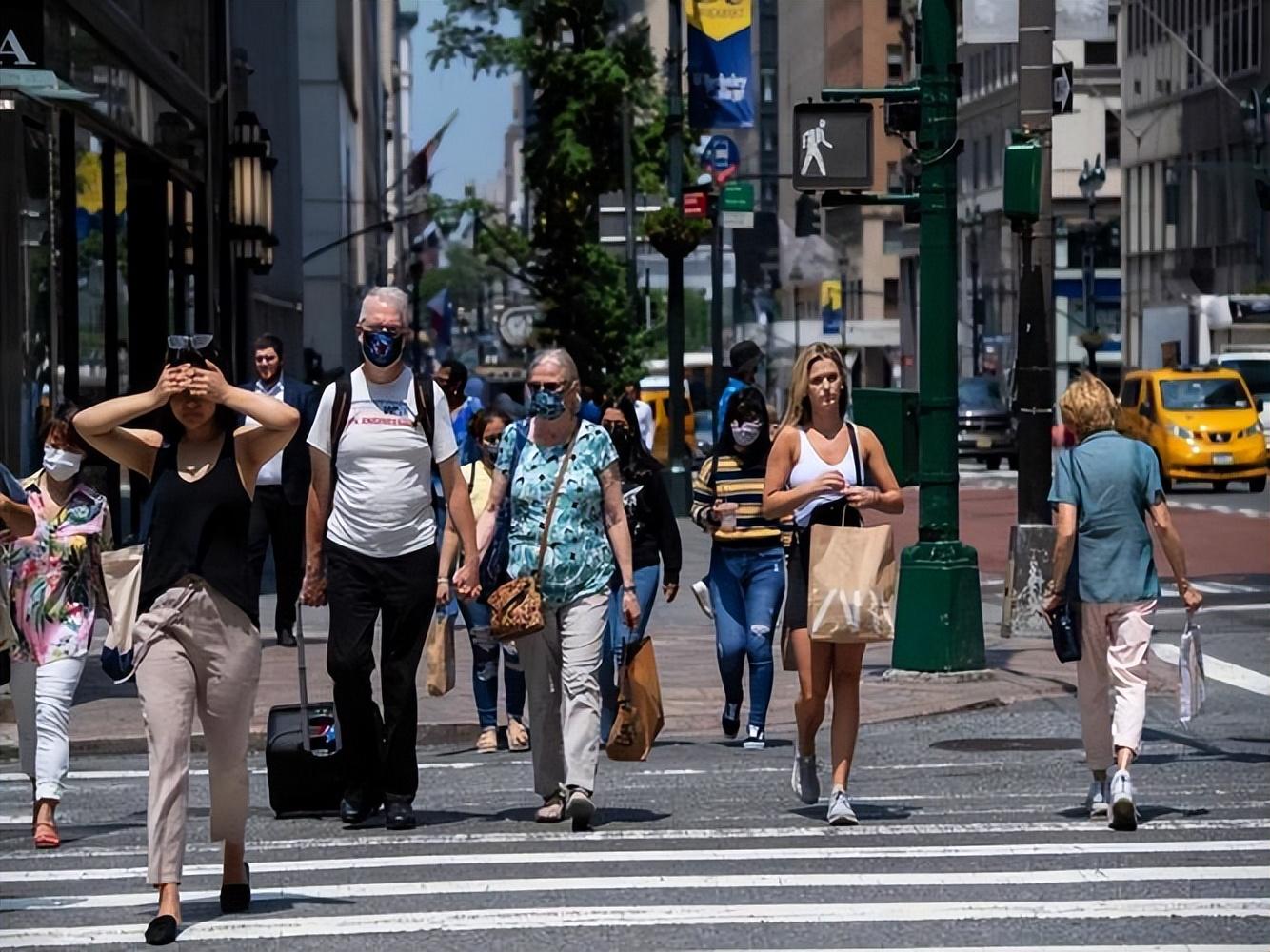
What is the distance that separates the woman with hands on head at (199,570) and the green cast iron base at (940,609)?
756 centimetres

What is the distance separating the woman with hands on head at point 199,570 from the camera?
7.98 metres

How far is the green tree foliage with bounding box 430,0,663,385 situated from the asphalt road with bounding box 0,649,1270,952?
2960cm

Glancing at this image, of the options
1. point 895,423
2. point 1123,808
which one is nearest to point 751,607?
point 895,423

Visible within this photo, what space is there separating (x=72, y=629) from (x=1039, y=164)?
27.7 feet

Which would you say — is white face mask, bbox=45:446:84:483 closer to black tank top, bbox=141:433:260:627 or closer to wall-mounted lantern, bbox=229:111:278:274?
black tank top, bbox=141:433:260:627

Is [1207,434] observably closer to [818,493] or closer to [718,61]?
[718,61]

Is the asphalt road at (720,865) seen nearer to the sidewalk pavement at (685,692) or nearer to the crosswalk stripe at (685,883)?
the crosswalk stripe at (685,883)

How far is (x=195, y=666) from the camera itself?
8117 mm

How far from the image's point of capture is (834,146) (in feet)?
50.9

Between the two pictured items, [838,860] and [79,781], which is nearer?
[838,860]

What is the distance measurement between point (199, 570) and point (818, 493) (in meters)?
2.96

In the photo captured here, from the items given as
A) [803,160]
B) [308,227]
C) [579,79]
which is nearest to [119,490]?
[803,160]

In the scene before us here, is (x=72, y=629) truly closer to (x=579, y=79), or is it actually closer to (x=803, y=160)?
(x=803, y=160)

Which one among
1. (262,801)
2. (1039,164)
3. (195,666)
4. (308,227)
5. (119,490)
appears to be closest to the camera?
(195,666)
